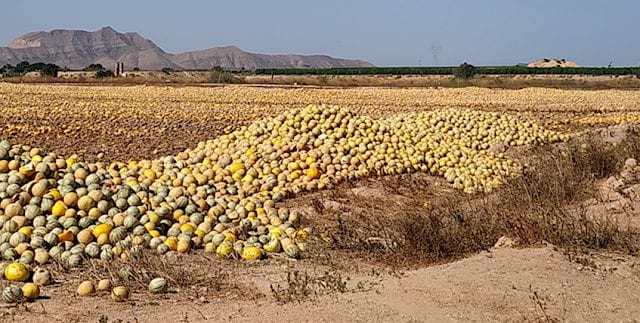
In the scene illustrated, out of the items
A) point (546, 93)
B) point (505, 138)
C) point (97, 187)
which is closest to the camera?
point (97, 187)

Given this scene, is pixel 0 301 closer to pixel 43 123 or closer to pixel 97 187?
pixel 97 187

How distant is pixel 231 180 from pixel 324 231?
2.18 m

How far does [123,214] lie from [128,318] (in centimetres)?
179

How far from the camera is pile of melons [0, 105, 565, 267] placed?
5.84m

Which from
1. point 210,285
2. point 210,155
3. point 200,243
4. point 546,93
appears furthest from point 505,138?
point 546,93

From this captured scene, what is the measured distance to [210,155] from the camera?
9578 millimetres

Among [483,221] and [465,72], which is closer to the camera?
[483,221]

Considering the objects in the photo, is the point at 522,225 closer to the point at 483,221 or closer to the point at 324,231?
the point at 483,221

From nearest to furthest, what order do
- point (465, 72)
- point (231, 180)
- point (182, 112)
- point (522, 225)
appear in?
1. point (522, 225)
2. point (231, 180)
3. point (182, 112)
4. point (465, 72)

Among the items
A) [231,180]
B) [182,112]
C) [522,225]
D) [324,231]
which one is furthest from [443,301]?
[182,112]

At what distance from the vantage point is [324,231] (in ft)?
22.2

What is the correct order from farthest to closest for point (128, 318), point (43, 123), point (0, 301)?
point (43, 123) → point (0, 301) → point (128, 318)

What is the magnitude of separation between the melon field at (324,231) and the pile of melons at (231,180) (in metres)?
0.02

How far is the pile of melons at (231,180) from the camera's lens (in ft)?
19.1
